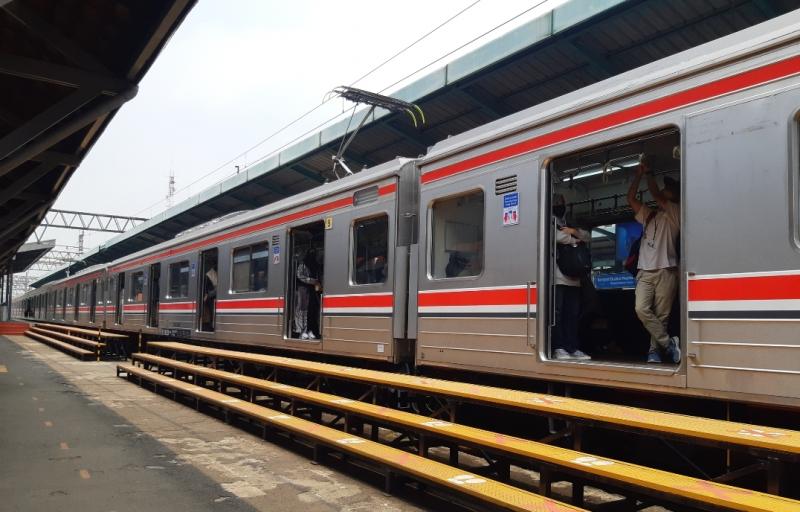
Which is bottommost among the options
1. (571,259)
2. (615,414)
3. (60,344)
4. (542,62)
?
(60,344)

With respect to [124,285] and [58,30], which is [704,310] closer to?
[58,30]

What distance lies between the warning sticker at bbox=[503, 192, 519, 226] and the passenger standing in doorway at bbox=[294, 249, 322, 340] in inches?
162

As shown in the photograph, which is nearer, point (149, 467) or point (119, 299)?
point (149, 467)

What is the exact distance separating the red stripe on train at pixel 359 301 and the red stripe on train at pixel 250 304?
4.41ft

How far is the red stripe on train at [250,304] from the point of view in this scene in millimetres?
9070

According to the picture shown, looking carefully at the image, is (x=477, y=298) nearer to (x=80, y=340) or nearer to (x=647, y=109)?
(x=647, y=109)

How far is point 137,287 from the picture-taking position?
16.7 meters

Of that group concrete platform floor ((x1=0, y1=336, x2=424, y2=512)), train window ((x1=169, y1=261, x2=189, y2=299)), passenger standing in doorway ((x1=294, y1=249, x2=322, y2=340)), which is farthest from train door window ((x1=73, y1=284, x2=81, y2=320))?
passenger standing in doorway ((x1=294, y1=249, x2=322, y2=340))

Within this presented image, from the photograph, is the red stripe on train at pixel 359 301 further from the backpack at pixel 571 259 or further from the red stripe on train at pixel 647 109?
the backpack at pixel 571 259

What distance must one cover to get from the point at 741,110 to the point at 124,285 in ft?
Result: 56.6

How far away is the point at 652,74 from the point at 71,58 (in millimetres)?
5886

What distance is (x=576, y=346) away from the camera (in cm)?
527

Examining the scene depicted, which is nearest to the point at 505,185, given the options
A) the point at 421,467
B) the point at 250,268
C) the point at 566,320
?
the point at 566,320

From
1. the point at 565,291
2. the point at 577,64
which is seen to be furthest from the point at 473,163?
the point at 577,64
